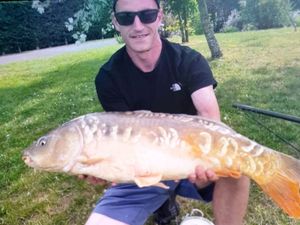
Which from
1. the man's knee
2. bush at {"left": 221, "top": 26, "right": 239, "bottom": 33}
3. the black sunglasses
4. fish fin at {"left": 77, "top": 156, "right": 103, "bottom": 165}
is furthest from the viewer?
bush at {"left": 221, "top": 26, "right": 239, "bottom": 33}

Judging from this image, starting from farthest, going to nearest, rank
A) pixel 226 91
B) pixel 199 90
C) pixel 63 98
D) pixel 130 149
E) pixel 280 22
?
1. pixel 280 22
2. pixel 63 98
3. pixel 226 91
4. pixel 199 90
5. pixel 130 149

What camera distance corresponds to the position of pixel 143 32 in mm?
3152

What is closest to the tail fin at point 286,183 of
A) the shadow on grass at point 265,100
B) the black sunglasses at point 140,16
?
the black sunglasses at point 140,16

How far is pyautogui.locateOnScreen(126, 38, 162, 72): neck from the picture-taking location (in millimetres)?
3264

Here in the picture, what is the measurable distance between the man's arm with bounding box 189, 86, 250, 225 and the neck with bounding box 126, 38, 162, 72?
0.41 meters

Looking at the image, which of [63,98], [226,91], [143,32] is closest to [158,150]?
[143,32]

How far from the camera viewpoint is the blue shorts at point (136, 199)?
10.0ft

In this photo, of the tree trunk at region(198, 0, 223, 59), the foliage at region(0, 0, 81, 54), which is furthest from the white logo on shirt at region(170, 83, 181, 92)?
the foliage at region(0, 0, 81, 54)

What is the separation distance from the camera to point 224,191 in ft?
9.91

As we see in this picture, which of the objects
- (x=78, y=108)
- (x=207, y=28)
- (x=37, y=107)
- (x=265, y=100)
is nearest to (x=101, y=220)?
(x=265, y=100)

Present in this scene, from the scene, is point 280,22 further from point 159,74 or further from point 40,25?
point 159,74

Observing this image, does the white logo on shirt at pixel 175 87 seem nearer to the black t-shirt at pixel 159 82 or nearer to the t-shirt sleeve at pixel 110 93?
the black t-shirt at pixel 159 82

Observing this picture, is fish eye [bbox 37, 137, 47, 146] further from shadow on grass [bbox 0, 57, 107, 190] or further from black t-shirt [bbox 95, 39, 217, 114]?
shadow on grass [bbox 0, 57, 107, 190]

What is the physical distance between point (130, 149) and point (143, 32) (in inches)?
41.4
